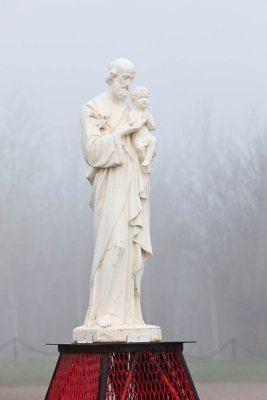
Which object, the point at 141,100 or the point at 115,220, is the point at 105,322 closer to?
the point at 115,220

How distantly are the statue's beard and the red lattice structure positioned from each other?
2.00 metres

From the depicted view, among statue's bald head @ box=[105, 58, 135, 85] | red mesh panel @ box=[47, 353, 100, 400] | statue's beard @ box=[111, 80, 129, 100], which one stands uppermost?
statue's bald head @ box=[105, 58, 135, 85]

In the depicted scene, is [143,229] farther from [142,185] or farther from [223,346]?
[223,346]

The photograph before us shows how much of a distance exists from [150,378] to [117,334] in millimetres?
445

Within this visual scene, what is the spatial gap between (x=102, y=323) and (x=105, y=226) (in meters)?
0.74

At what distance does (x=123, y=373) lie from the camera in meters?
6.47

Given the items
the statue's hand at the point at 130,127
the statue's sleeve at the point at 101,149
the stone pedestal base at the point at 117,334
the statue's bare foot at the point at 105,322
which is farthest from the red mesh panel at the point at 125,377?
the statue's hand at the point at 130,127

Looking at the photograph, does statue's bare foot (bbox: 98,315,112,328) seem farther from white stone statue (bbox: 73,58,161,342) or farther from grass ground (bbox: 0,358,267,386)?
grass ground (bbox: 0,358,267,386)

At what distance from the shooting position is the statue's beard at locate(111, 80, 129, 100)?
7.18 m

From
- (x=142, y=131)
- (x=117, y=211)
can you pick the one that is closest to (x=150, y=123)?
(x=142, y=131)

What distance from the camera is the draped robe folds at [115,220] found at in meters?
6.77

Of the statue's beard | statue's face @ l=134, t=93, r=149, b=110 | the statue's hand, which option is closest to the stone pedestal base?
the statue's hand

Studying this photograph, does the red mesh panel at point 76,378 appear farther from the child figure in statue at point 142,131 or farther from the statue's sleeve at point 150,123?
the statue's sleeve at point 150,123

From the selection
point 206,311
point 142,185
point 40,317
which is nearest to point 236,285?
point 206,311
